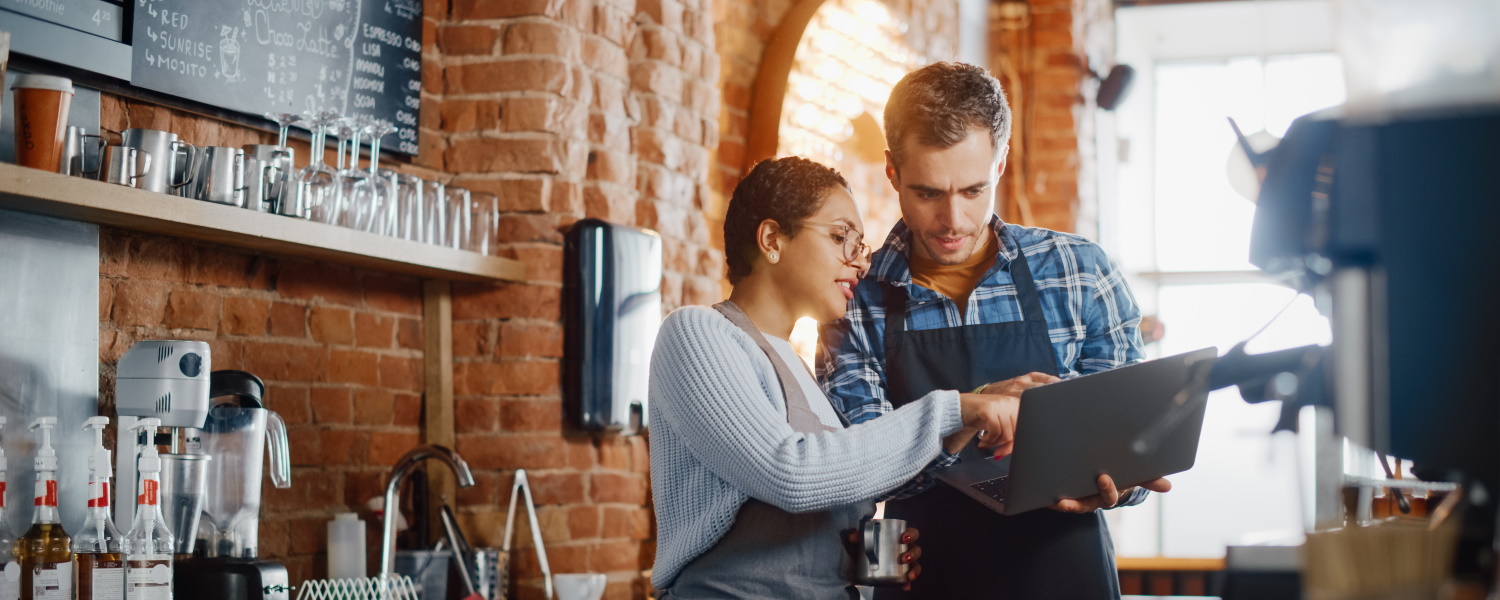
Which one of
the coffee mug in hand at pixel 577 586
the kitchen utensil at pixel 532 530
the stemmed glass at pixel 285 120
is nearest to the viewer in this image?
the stemmed glass at pixel 285 120

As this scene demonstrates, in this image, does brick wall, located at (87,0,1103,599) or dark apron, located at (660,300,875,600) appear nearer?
dark apron, located at (660,300,875,600)

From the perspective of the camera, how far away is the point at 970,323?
2023 millimetres

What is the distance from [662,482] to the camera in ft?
5.43

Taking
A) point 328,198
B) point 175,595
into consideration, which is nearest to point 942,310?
point 328,198

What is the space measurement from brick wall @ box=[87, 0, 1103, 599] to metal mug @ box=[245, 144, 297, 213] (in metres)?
0.21

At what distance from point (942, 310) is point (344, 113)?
130 cm

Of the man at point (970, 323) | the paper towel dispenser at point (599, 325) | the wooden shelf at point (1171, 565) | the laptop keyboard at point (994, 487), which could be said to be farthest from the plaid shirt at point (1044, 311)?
the wooden shelf at point (1171, 565)

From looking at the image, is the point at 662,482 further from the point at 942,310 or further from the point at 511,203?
the point at 511,203

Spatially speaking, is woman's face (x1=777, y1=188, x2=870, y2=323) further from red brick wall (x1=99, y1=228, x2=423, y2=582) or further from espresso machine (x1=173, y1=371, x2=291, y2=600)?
red brick wall (x1=99, y1=228, x2=423, y2=582)

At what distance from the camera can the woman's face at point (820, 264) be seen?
178cm

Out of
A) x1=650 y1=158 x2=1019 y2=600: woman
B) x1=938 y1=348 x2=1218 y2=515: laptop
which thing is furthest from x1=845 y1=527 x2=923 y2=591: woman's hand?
x1=938 y1=348 x2=1218 y2=515: laptop

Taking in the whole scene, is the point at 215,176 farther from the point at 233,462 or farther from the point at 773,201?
the point at 773,201

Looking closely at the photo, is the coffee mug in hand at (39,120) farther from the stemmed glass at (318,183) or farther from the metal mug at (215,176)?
the stemmed glass at (318,183)

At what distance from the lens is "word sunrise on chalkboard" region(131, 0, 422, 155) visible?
2203 mm
